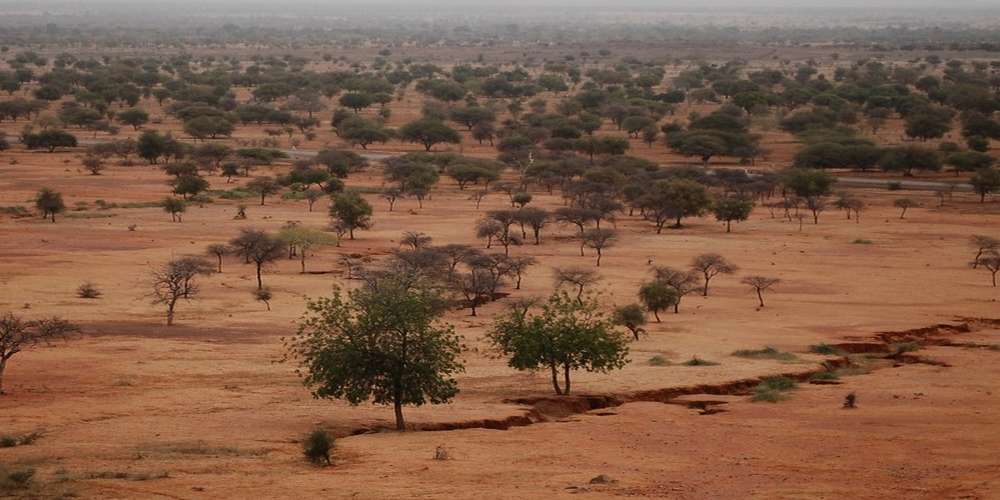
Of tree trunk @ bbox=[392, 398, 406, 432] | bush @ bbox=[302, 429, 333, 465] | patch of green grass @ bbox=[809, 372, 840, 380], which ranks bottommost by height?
patch of green grass @ bbox=[809, 372, 840, 380]

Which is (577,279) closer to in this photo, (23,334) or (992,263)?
(992,263)

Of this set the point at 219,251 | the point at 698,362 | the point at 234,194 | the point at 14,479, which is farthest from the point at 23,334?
the point at 234,194

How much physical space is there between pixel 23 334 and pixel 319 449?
499 inches

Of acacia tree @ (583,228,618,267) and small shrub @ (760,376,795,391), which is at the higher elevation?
small shrub @ (760,376,795,391)

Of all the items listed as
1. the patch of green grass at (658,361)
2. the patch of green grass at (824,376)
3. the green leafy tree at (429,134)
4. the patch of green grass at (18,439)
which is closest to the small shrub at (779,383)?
the patch of green grass at (824,376)

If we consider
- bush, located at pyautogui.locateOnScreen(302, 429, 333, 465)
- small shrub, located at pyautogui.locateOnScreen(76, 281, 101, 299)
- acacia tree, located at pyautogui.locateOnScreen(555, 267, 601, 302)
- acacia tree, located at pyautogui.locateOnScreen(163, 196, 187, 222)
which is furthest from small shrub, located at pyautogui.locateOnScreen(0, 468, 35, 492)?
acacia tree, located at pyautogui.locateOnScreen(163, 196, 187, 222)

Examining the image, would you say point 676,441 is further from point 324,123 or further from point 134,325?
point 324,123

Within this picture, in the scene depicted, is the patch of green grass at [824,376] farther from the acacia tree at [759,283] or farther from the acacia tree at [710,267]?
the acacia tree at [710,267]

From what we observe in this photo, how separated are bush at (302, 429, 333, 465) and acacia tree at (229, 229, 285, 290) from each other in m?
28.0

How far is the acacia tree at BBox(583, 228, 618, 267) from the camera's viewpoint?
64.6 metres

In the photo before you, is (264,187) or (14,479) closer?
(14,479)

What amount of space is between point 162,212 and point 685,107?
259 ft

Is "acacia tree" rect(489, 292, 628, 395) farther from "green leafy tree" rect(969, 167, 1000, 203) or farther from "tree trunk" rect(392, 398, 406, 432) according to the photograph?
"green leafy tree" rect(969, 167, 1000, 203)

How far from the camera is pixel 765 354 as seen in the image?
43.0 meters
